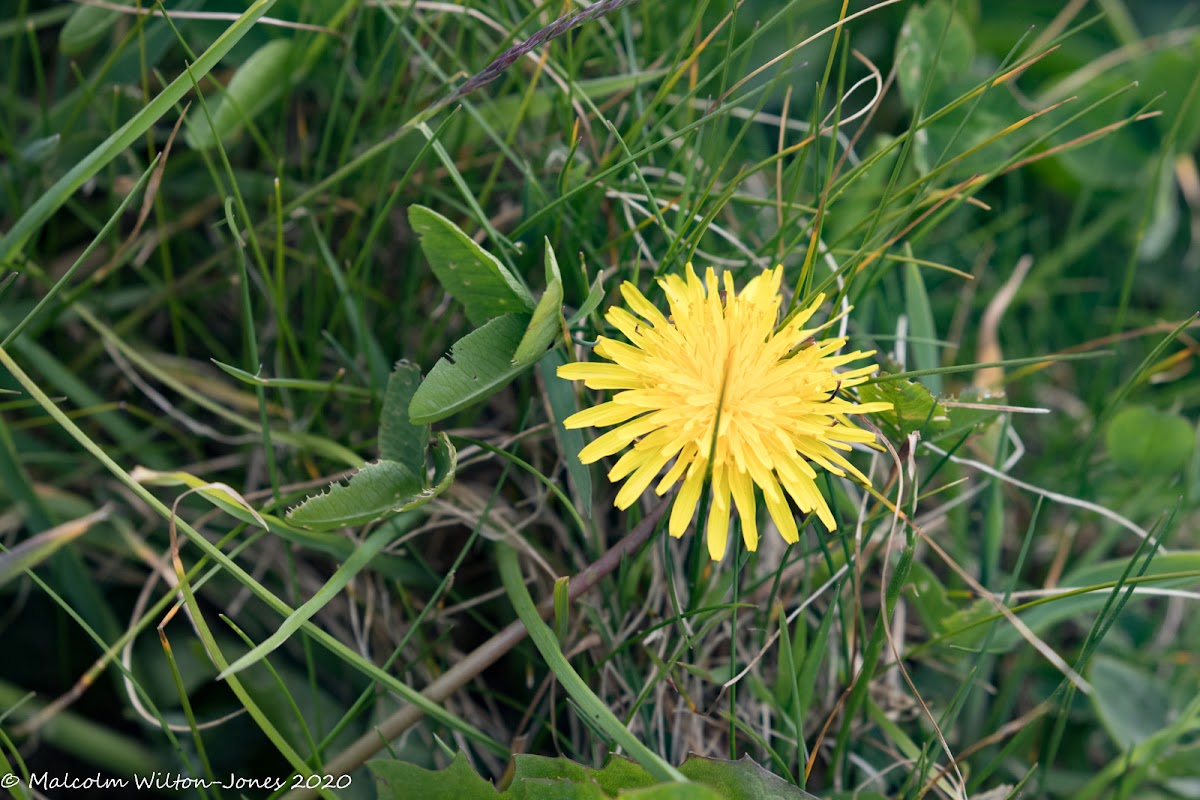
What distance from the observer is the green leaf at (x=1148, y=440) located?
1.08m

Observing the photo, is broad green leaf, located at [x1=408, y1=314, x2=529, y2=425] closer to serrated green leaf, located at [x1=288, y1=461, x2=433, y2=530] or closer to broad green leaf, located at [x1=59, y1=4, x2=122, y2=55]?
serrated green leaf, located at [x1=288, y1=461, x2=433, y2=530]

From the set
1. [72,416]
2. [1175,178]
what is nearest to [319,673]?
[72,416]

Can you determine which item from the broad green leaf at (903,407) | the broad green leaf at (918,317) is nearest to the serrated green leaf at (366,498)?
the broad green leaf at (903,407)

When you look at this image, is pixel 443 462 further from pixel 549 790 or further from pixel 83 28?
pixel 83 28

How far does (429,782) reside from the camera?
2.58ft

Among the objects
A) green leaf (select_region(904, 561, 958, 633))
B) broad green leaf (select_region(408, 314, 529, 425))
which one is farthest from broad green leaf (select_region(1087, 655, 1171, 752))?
broad green leaf (select_region(408, 314, 529, 425))

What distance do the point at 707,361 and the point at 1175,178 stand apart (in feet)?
3.96

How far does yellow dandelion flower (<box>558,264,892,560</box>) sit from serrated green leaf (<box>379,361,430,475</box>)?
6.7 inches

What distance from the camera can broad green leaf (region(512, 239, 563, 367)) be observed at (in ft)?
2.50

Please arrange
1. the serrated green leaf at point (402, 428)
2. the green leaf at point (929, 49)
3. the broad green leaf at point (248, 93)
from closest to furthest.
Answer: the serrated green leaf at point (402, 428)
the broad green leaf at point (248, 93)
the green leaf at point (929, 49)

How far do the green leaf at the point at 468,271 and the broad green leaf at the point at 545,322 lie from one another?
0.11ft

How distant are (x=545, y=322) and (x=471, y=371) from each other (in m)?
0.09

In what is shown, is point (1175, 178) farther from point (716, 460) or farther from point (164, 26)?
point (164, 26)

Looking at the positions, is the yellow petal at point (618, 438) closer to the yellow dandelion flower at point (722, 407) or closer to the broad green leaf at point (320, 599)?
the yellow dandelion flower at point (722, 407)
